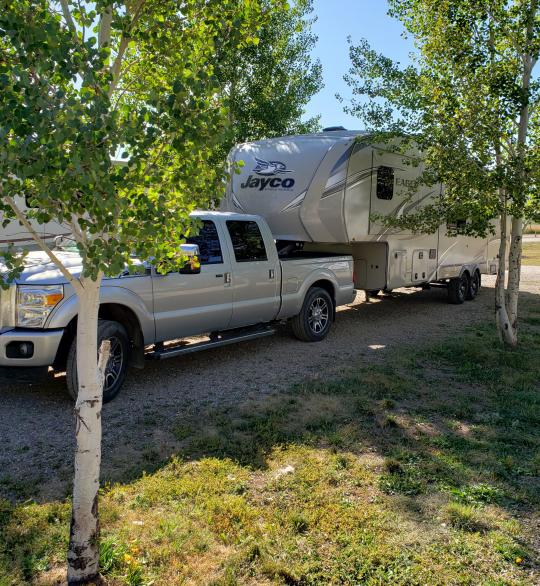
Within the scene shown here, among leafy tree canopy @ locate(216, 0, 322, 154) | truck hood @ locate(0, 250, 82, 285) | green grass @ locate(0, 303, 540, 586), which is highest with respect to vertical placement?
leafy tree canopy @ locate(216, 0, 322, 154)

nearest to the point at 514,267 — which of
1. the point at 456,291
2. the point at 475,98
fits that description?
the point at 475,98

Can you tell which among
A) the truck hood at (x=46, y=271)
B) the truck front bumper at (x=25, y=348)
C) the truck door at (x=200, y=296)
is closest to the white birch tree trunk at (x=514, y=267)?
the truck door at (x=200, y=296)

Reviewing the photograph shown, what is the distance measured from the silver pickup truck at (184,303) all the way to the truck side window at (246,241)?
1cm

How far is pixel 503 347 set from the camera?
8445 mm

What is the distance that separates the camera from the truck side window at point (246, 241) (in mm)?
7520

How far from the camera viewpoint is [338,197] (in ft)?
29.5

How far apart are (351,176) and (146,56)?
6292 millimetres

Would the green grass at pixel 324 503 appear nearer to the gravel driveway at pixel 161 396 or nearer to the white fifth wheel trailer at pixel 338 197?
the gravel driveway at pixel 161 396

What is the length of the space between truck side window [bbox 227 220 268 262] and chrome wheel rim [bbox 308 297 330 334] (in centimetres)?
145

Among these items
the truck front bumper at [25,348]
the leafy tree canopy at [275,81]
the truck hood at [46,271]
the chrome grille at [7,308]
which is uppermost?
the leafy tree canopy at [275,81]

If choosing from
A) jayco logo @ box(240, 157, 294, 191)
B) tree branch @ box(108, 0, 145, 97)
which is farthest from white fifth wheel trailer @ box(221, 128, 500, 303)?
tree branch @ box(108, 0, 145, 97)

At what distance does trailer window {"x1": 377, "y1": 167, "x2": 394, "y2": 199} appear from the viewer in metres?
9.83

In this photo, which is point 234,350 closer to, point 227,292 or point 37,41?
point 227,292

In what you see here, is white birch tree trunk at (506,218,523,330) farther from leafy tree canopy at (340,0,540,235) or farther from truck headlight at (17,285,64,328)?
truck headlight at (17,285,64,328)
